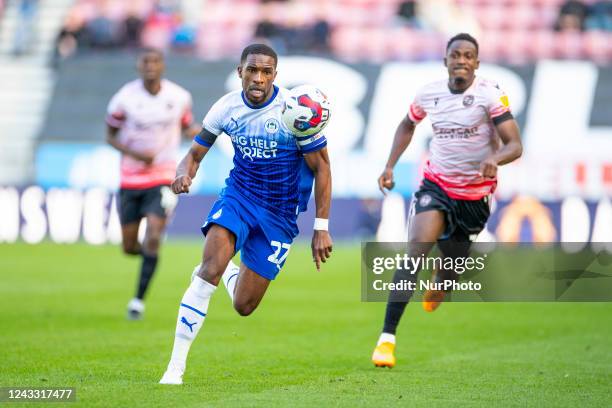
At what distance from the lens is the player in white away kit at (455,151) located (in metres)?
9.99

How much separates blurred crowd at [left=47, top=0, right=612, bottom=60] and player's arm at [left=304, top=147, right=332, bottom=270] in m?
20.8

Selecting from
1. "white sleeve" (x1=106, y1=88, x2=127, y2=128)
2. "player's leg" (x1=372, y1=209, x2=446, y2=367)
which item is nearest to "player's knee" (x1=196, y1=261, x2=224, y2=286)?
"player's leg" (x1=372, y1=209, x2=446, y2=367)

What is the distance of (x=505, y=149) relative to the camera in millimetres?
9648

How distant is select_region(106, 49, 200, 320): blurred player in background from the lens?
536 inches

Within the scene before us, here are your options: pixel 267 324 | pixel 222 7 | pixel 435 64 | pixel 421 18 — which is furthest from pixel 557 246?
pixel 222 7

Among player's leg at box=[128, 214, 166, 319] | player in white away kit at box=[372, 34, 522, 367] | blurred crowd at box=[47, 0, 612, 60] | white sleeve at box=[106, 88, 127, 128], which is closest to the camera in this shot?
player in white away kit at box=[372, 34, 522, 367]

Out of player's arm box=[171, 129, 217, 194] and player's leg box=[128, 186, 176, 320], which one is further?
player's leg box=[128, 186, 176, 320]

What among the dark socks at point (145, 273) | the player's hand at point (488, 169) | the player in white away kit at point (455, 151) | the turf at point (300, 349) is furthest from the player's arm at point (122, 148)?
the player's hand at point (488, 169)

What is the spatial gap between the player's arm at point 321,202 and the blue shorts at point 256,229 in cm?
48

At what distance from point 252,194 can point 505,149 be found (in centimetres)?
222

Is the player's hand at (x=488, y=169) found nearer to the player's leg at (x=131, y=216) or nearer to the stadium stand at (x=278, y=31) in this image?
the player's leg at (x=131, y=216)

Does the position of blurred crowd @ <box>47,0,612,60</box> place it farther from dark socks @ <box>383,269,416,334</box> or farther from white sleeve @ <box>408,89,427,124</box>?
dark socks @ <box>383,269,416,334</box>

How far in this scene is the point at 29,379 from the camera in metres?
8.30

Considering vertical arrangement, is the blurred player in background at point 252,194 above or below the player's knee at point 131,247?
above
